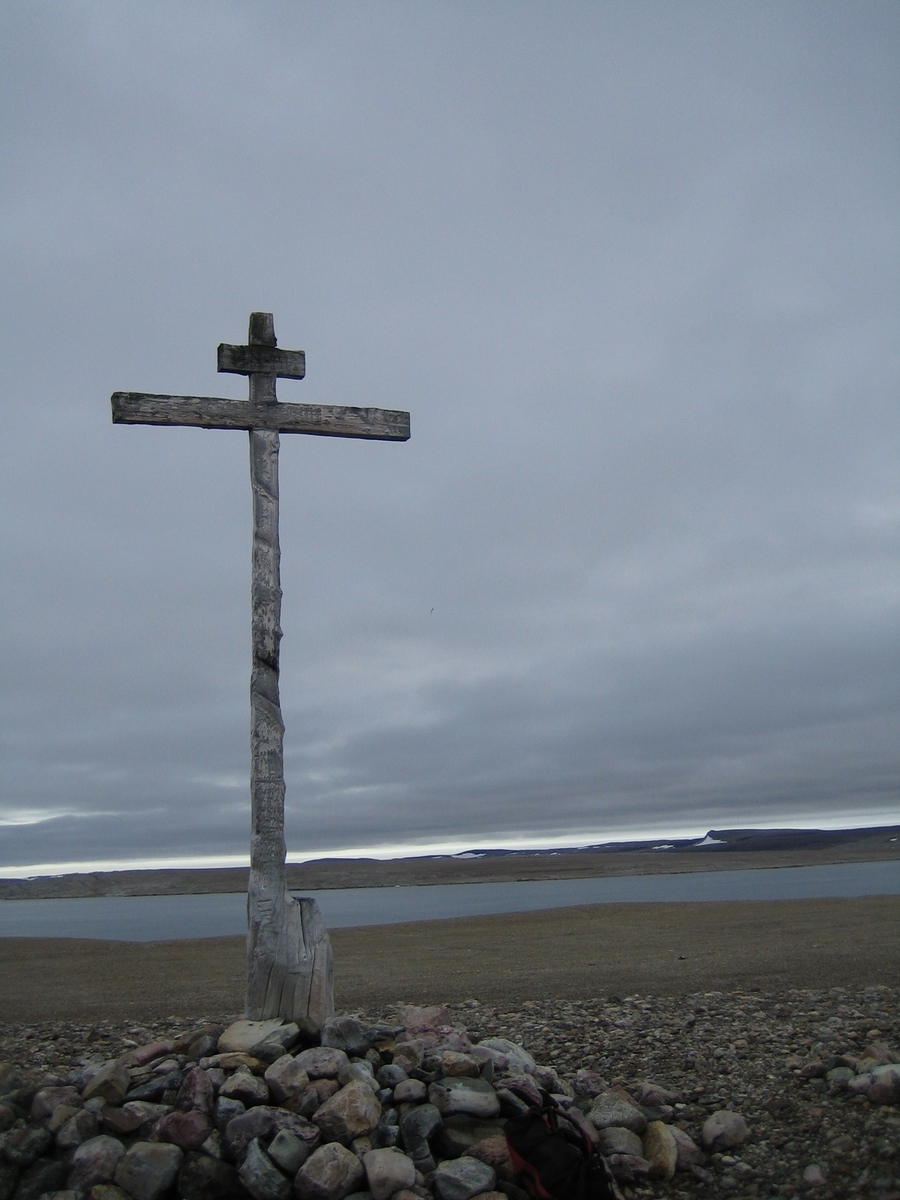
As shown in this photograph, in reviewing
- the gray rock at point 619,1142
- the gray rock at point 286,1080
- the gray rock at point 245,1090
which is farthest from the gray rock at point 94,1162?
the gray rock at point 619,1142

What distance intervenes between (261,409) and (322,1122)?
6.05 m

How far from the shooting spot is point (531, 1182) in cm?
593

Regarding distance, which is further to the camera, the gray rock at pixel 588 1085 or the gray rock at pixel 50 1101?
the gray rock at pixel 588 1085

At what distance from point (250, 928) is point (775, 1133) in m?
4.44

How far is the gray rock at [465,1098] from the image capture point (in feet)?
21.6

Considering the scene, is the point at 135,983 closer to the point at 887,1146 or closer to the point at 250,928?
the point at 250,928

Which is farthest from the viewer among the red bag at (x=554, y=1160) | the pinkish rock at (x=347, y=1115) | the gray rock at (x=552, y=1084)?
the gray rock at (x=552, y=1084)

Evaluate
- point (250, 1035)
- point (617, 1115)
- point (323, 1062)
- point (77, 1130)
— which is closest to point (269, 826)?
point (250, 1035)

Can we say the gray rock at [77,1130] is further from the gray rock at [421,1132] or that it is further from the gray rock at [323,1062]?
the gray rock at [421,1132]

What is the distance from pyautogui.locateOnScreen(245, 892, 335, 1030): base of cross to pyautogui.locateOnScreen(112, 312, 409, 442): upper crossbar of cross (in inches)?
172

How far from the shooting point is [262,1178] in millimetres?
5949

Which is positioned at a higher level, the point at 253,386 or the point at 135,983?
the point at 253,386

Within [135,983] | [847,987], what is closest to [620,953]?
[847,987]

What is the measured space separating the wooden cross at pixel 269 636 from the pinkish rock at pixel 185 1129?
145 cm
